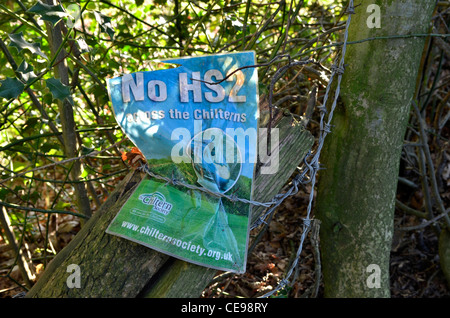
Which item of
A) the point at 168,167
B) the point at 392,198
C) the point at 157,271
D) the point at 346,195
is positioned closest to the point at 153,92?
the point at 168,167

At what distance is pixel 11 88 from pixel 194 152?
2.00 ft

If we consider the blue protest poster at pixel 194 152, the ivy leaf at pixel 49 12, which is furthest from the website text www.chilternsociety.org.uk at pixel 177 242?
the ivy leaf at pixel 49 12

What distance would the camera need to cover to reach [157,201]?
1265 millimetres

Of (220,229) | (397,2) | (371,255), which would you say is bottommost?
(371,255)

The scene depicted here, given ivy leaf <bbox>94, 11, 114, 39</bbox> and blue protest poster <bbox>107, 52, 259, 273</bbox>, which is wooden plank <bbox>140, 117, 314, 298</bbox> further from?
ivy leaf <bbox>94, 11, 114, 39</bbox>

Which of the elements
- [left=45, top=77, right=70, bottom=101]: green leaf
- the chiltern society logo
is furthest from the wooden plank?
[left=45, top=77, right=70, bottom=101]: green leaf

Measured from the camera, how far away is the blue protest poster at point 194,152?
1.23 m

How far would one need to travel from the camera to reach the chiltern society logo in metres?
1.25

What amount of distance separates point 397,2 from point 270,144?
757 millimetres

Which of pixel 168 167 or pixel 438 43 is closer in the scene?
pixel 168 167

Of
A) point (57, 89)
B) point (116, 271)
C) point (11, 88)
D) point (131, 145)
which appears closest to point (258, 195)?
point (116, 271)

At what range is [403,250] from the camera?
271 centimetres

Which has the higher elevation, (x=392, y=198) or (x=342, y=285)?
(x=392, y=198)
